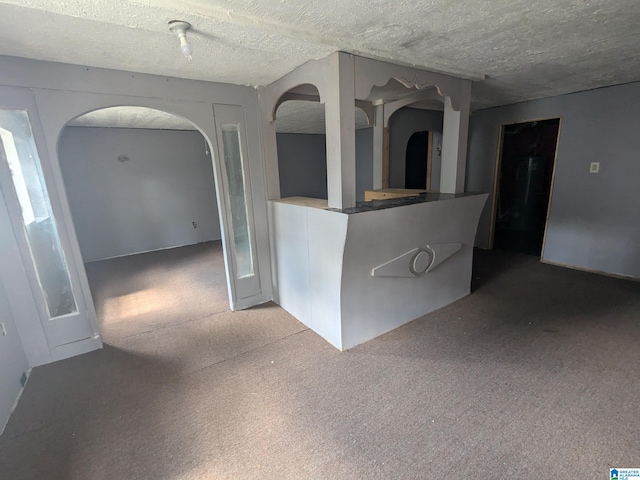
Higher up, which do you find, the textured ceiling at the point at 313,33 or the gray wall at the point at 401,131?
the textured ceiling at the point at 313,33

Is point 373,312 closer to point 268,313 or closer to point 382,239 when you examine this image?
point 382,239

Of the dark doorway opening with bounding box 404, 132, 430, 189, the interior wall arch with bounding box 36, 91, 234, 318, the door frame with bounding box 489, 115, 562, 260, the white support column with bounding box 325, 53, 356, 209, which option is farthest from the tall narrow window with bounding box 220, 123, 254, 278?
the door frame with bounding box 489, 115, 562, 260

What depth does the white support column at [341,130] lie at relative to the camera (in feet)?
6.85

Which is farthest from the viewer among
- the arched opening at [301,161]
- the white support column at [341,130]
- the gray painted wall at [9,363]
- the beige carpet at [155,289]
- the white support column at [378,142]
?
the arched opening at [301,161]

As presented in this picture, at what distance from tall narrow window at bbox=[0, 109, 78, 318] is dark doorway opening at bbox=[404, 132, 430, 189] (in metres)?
5.18

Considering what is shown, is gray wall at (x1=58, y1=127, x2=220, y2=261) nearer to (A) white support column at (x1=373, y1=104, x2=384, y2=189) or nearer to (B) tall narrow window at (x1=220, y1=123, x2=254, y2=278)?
(B) tall narrow window at (x1=220, y1=123, x2=254, y2=278)

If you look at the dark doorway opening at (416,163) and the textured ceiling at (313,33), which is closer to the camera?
the textured ceiling at (313,33)

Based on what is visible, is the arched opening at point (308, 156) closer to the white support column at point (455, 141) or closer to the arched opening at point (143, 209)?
the arched opening at point (143, 209)

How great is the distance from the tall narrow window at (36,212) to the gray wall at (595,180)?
17.7ft

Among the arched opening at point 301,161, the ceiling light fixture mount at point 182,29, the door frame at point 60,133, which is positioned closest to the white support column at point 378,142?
the door frame at point 60,133

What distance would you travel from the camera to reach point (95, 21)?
1559 mm

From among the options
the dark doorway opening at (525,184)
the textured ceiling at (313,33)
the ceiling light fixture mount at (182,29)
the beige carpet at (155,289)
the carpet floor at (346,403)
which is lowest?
the carpet floor at (346,403)

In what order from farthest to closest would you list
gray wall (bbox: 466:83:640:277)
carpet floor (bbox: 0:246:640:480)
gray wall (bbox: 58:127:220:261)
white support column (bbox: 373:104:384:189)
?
gray wall (bbox: 58:127:220:261), white support column (bbox: 373:104:384:189), gray wall (bbox: 466:83:640:277), carpet floor (bbox: 0:246:640:480)

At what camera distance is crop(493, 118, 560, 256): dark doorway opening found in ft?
13.6
